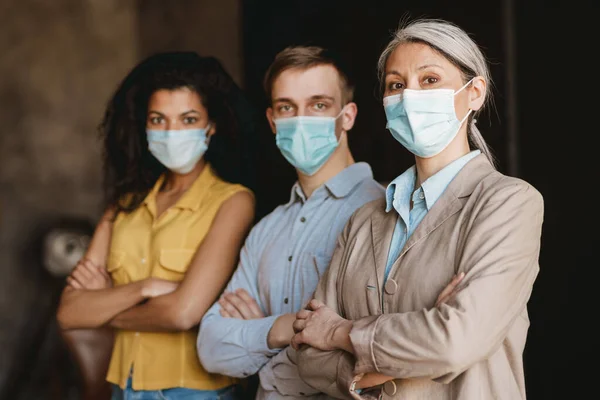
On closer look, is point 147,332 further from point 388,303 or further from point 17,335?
point 17,335

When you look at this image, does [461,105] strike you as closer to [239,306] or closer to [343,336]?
[343,336]

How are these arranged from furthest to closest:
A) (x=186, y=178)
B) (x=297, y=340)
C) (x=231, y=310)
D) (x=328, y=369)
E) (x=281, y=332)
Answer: (x=186, y=178) → (x=231, y=310) → (x=281, y=332) → (x=297, y=340) → (x=328, y=369)

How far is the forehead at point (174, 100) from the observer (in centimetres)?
338

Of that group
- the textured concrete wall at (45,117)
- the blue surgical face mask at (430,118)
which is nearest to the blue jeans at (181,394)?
the blue surgical face mask at (430,118)

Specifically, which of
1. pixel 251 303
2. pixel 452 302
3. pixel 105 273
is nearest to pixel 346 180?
pixel 251 303

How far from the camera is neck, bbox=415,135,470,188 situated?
2291 millimetres

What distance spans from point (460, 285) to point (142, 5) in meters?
5.07

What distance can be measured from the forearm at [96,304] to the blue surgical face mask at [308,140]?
80 cm

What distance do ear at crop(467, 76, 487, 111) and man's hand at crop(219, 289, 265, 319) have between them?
105cm

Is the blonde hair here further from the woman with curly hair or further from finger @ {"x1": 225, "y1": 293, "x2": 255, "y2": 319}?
the woman with curly hair

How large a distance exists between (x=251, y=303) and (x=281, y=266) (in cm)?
17

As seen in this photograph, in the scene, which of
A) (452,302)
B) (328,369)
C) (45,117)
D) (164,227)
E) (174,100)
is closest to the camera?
(452,302)

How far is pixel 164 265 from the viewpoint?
3195 millimetres

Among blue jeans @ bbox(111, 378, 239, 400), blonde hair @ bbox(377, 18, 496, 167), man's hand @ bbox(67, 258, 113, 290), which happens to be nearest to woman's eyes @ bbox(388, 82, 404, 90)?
blonde hair @ bbox(377, 18, 496, 167)
